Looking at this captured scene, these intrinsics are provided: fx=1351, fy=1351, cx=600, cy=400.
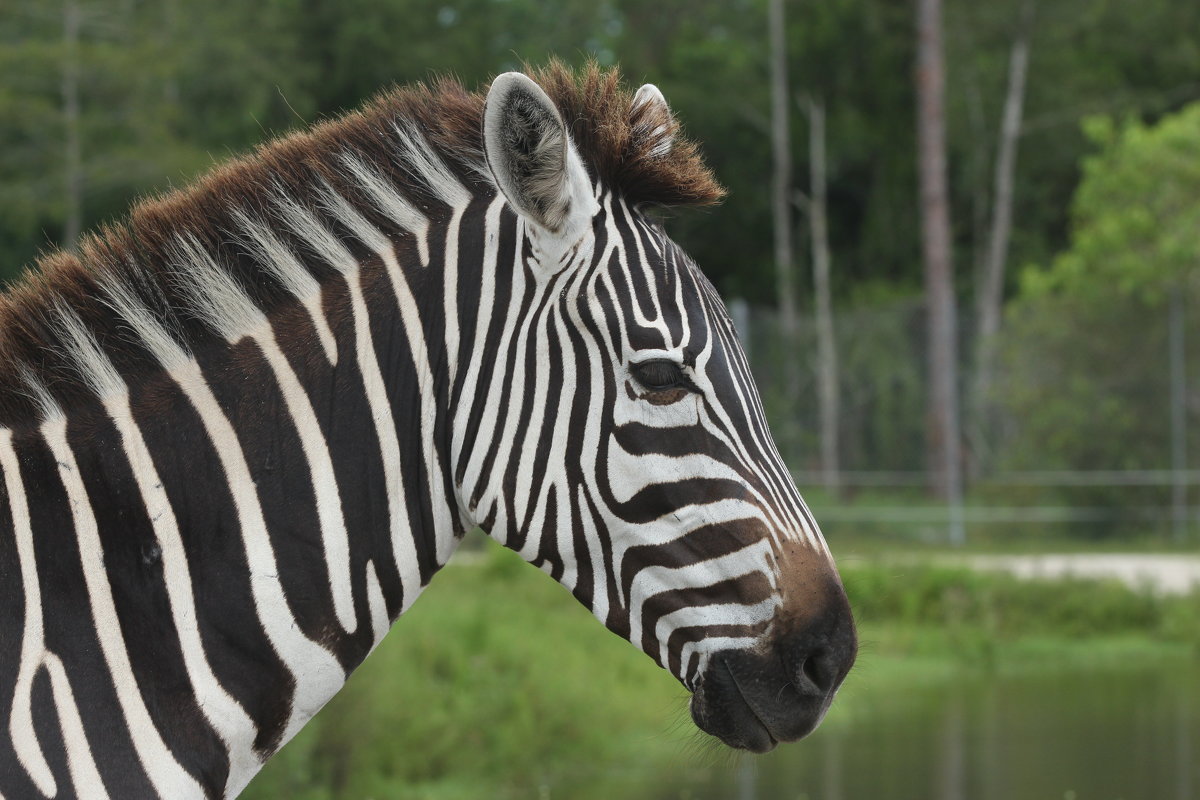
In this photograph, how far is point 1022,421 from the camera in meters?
15.8

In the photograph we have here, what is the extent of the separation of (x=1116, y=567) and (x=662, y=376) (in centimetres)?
1206

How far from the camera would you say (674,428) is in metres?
2.14

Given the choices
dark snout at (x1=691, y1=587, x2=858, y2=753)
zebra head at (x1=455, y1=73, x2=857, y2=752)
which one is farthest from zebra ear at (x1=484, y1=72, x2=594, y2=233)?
dark snout at (x1=691, y1=587, x2=858, y2=753)

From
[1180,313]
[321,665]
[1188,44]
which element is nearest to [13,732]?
[321,665]

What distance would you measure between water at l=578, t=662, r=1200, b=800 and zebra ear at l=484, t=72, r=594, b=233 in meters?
5.21

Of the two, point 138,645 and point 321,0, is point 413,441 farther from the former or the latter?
point 321,0

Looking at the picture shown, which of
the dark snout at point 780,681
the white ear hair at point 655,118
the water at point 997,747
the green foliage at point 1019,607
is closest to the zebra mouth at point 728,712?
the dark snout at point 780,681

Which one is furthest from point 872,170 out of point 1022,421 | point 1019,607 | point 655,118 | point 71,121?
point 655,118

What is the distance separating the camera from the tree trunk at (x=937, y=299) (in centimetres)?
1560

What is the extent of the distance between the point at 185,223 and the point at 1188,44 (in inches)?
1080

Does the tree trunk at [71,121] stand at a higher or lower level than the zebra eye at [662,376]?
higher

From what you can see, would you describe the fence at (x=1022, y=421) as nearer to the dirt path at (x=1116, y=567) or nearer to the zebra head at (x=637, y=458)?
the dirt path at (x=1116, y=567)

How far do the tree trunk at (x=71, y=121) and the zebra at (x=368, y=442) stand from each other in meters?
18.3

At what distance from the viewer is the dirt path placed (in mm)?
12016
